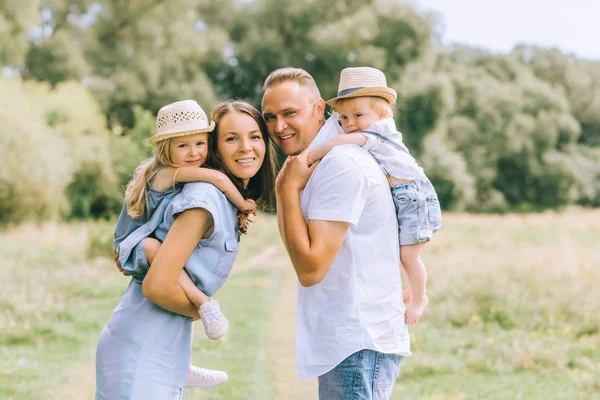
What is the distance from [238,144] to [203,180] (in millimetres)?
292

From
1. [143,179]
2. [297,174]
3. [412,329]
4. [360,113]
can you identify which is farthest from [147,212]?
[412,329]

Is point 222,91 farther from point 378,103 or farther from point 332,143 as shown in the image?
point 332,143

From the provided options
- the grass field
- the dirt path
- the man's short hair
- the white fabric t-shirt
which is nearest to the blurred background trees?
the grass field

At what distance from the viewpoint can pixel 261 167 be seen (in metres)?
3.01

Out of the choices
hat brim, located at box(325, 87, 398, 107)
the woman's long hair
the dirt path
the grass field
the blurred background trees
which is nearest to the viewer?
the woman's long hair

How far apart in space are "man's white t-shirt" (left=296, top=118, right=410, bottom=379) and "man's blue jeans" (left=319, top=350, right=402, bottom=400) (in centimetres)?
4

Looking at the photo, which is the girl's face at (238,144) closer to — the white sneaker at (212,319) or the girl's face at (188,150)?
the girl's face at (188,150)

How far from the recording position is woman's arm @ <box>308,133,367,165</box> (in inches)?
108

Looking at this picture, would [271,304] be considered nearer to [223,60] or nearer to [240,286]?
[240,286]

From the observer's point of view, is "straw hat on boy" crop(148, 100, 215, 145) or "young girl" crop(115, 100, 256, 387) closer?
"young girl" crop(115, 100, 256, 387)

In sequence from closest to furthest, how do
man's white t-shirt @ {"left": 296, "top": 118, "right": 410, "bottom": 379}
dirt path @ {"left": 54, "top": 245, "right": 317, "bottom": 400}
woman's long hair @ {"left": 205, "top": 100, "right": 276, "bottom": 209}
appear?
man's white t-shirt @ {"left": 296, "top": 118, "right": 410, "bottom": 379} < woman's long hair @ {"left": 205, "top": 100, "right": 276, "bottom": 209} < dirt path @ {"left": 54, "top": 245, "right": 317, "bottom": 400}

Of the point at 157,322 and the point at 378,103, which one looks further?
the point at 378,103

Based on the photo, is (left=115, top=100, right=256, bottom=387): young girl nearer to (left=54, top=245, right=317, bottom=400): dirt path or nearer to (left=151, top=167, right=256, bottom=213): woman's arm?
(left=151, top=167, right=256, bottom=213): woman's arm

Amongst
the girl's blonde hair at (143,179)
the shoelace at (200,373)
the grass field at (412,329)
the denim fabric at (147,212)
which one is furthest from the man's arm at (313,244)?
the grass field at (412,329)
